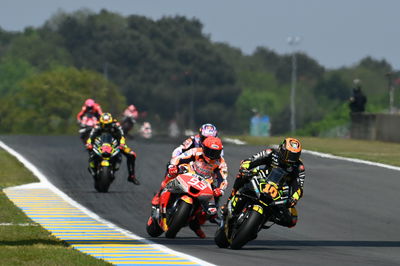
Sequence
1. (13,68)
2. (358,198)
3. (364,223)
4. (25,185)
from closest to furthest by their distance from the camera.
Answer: (364,223), (358,198), (25,185), (13,68)

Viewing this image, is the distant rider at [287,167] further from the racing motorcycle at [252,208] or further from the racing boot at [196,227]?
the racing boot at [196,227]

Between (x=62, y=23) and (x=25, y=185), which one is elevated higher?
(x=62, y=23)

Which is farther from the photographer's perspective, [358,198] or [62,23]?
[62,23]

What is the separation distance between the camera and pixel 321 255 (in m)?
16.2

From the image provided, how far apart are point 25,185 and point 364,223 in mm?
9961

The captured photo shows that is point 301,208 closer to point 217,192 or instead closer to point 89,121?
point 217,192

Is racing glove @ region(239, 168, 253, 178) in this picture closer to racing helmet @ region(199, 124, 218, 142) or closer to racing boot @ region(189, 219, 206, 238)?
racing boot @ region(189, 219, 206, 238)

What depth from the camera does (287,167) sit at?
16.5 metres

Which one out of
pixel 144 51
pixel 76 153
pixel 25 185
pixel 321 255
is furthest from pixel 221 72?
pixel 321 255

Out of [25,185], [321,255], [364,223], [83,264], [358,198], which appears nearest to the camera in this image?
[83,264]

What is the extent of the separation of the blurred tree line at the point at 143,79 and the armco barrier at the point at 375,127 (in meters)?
79.0

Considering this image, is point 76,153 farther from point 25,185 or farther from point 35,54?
point 35,54

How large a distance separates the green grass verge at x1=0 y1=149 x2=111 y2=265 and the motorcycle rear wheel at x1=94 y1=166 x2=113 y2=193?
3.43 metres

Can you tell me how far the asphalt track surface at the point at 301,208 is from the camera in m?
16.2
